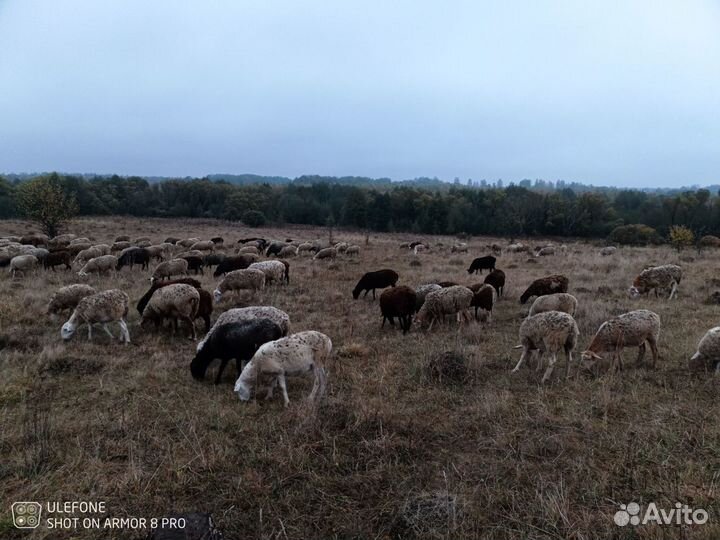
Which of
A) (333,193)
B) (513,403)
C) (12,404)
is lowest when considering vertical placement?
(12,404)

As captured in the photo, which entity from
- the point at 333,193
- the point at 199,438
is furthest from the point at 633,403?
the point at 333,193

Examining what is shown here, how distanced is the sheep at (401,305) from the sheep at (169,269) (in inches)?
429

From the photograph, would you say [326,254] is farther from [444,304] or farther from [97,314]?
[97,314]

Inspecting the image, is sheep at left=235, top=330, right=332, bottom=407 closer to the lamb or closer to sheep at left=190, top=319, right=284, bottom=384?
sheep at left=190, top=319, right=284, bottom=384

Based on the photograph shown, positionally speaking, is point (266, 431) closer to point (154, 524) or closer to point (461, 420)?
point (154, 524)

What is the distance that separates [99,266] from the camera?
1961 cm

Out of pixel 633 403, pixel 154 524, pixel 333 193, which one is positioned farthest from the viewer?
pixel 333 193

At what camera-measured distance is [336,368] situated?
8883 mm

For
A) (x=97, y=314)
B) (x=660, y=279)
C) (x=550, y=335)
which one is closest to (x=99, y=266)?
(x=97, y=314)

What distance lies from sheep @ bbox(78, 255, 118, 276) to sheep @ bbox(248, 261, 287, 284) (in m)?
7.39

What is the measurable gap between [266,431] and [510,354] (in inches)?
231

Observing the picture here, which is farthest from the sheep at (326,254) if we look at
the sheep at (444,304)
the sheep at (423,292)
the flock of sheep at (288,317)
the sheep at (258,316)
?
the sheep at (258,316)

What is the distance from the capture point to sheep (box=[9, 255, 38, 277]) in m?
19.6

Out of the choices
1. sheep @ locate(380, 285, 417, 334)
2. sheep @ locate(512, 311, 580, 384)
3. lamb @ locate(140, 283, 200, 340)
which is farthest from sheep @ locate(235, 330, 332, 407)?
sheep @ locate(380, 285, 417, 334)
